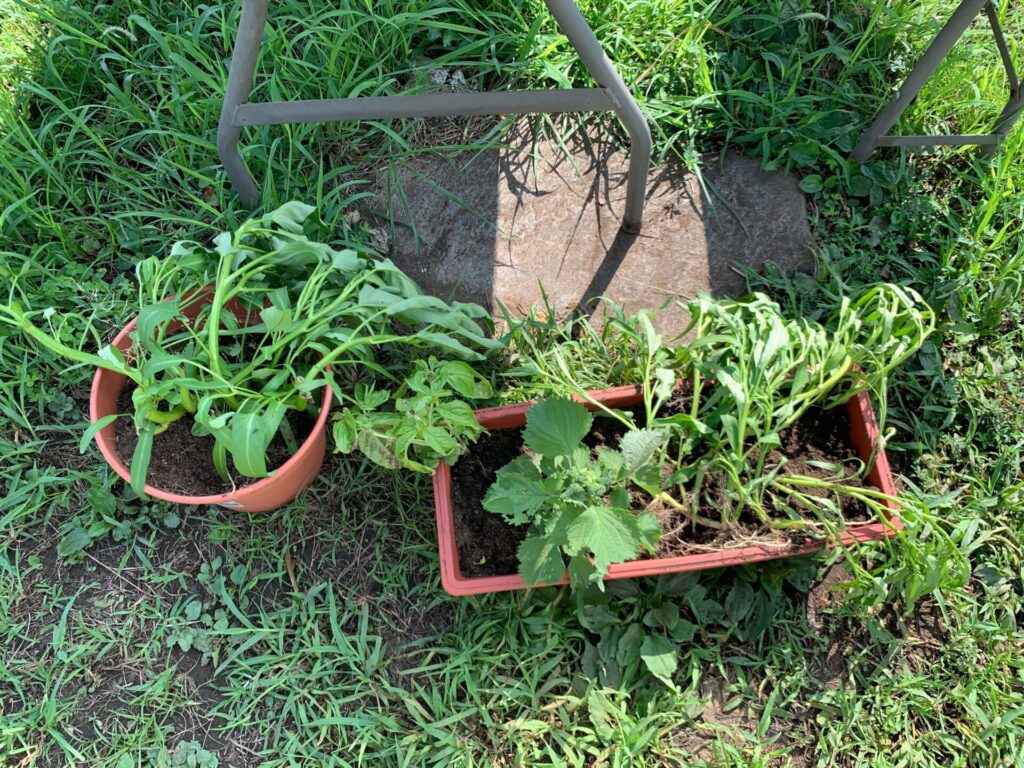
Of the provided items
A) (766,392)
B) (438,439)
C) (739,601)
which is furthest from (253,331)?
(739,601)

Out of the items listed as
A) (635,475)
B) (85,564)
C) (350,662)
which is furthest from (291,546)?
(635,475)

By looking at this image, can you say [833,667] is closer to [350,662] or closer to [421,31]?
[350,662]

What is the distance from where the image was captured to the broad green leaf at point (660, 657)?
1769mm

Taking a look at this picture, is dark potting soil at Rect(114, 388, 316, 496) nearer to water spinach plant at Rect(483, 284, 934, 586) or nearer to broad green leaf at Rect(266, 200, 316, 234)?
broad green leaf at Rect(266, 200, 316, 234)

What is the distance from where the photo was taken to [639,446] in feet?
5.07

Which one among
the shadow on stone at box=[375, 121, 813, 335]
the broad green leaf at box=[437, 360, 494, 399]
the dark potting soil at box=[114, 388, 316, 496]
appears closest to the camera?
the broad green leaf at box=[437, 360, 494, 399]

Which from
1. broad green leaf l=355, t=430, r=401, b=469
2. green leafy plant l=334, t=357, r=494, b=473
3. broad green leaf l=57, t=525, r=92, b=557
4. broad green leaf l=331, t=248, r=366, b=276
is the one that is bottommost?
broad green leaf l=57, t=525, r=92, b=557

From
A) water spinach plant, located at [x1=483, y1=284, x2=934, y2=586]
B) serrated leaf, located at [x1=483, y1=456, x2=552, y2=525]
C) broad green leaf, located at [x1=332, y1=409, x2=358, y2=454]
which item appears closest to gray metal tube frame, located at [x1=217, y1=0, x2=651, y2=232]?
water spinach plant, located at [x1=483, y1=284, x2=934, y2=586]

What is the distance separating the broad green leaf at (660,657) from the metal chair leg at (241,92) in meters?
1.46

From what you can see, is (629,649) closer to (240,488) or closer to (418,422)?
(418,422)

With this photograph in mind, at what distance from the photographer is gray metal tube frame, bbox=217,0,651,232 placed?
1.69 m

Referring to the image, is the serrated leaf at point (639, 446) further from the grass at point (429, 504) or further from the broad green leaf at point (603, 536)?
the grass at point (429, 504)

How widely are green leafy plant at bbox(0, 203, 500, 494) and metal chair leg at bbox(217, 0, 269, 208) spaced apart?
24cm

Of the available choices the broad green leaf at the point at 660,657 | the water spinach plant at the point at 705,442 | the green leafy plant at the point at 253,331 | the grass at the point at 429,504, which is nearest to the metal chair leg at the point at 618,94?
the grass at the point at 429,504
